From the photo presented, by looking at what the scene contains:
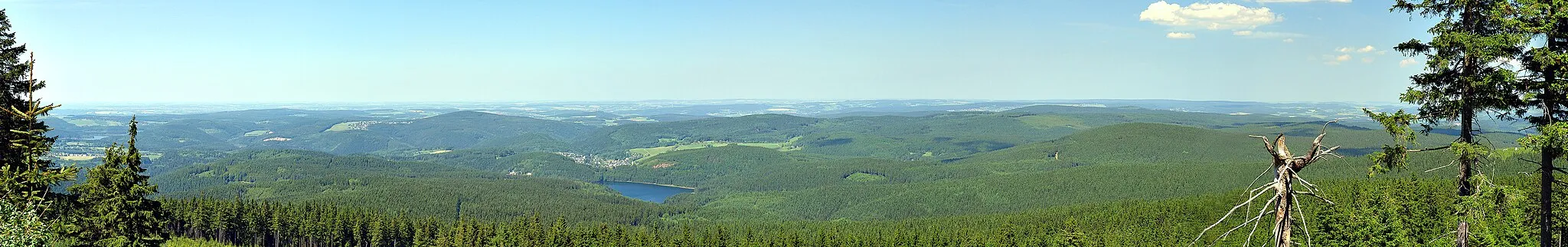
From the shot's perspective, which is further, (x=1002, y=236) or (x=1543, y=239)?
(x=1002, y=236)

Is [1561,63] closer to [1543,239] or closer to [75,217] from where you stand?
[1543,239]

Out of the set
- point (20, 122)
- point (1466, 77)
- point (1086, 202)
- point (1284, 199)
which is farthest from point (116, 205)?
point (1086, 202)

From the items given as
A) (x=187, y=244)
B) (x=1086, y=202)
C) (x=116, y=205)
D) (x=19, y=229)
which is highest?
(x=19, y=229)

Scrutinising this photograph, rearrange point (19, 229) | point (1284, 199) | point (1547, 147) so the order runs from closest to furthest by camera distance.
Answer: point (1284, 199)
point (19, 229)
point (1547, 147)

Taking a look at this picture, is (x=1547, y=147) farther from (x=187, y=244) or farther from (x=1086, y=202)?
(x=1086, y=202)

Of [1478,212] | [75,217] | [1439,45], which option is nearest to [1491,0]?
[1439,45]

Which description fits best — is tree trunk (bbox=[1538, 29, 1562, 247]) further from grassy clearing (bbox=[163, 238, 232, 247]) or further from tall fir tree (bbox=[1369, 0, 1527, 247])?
grassy clearing (bbox=[163, 238, 232, 247])

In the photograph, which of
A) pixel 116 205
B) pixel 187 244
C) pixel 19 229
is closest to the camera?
pixel 19 229

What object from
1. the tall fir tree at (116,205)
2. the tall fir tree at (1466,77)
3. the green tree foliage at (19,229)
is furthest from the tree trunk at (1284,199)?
Answer: the tall fir tree at (116,205)
